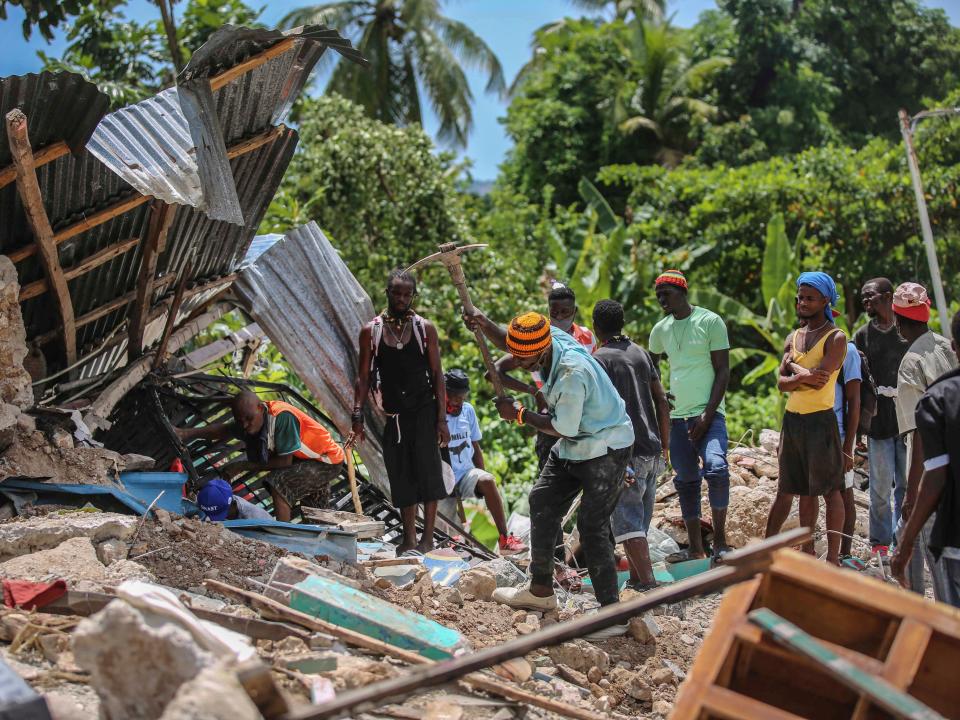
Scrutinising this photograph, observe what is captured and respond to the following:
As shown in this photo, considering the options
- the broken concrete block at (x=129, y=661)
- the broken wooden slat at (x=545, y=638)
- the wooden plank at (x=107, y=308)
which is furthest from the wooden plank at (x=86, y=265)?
the broken wooden slat at (x=545, y=638)

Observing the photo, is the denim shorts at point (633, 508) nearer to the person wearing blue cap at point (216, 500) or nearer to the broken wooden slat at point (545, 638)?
the person wearing blue cap at point (216, 500)

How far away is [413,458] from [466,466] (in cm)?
118

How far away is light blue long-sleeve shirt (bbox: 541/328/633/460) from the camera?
511 centimetres

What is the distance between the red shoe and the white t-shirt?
59 centimetres

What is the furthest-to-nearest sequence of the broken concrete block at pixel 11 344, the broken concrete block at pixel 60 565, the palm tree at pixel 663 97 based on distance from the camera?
the palm tree at pixel 663 97 < the broken concrete block at pixel 11 344 < the broken concrete block at pixel 60 565

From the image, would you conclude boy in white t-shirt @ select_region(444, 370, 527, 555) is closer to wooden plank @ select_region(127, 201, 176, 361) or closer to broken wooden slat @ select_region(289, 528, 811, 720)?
wooden plank @ select_region(127, 201, 176, 361)

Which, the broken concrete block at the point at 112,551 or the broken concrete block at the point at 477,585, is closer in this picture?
the broken concrete block at the point at 112,551

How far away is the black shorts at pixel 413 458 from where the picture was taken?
6820mm

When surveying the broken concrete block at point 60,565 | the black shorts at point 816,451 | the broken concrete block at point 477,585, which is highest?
the black shorts at point 816,451

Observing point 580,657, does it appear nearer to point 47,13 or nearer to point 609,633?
point 609,633

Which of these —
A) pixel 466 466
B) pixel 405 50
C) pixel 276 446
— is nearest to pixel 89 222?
pixel 276 446

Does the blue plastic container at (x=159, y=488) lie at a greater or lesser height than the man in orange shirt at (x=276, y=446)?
lesser

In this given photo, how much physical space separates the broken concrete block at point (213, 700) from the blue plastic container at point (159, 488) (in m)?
3.37

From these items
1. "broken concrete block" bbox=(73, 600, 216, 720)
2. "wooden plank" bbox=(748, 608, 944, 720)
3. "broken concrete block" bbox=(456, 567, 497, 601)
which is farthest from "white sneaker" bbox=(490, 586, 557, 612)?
"broken concrete block" bbox=(73, 600, 216, 720)
